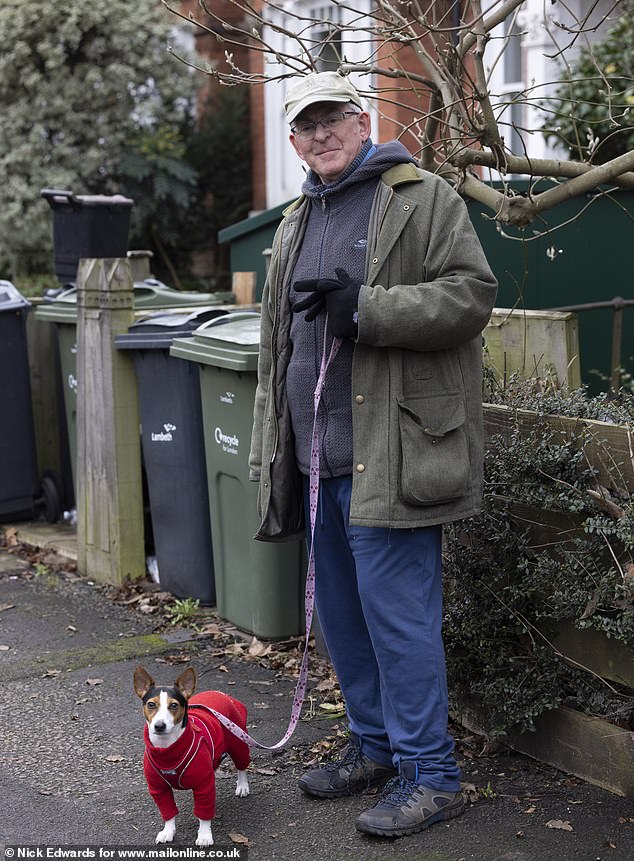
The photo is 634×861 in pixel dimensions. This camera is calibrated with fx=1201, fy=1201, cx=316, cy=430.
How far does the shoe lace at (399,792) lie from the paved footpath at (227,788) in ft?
0.36

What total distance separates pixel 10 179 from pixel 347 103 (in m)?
10.8

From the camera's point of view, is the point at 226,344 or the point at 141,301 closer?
the point at 226,344

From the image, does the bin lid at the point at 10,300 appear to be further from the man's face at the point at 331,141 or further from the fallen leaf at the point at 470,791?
the fallen leaf at the point at 470,791

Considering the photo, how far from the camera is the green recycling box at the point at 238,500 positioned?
17.0 ft

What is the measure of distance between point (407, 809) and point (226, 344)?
7.84 ft

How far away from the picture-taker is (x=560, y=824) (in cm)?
351

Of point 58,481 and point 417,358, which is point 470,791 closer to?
point 417,358

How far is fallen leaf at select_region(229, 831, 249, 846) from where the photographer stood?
352cm

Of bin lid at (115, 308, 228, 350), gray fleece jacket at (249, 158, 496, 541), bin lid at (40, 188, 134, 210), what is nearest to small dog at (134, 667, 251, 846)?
gray fleece jacket at (249, 158, 496, 541)

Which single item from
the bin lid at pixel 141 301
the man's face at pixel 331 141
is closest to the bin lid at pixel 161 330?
the bin lid at pixel 141 301

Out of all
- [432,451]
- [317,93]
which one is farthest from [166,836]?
[317,93]

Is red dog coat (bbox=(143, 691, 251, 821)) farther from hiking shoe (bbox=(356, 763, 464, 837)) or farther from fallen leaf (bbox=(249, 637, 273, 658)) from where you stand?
fallen leaf (bbox=(249, 637, 273, 658))

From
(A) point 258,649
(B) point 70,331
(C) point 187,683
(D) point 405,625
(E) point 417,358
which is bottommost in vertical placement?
(A) point 258,649

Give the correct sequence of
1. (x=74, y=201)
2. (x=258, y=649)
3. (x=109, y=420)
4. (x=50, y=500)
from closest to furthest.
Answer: (x=258, y=649), (x=109, y=420), (x=50, y=500), (x=74, y=201)
